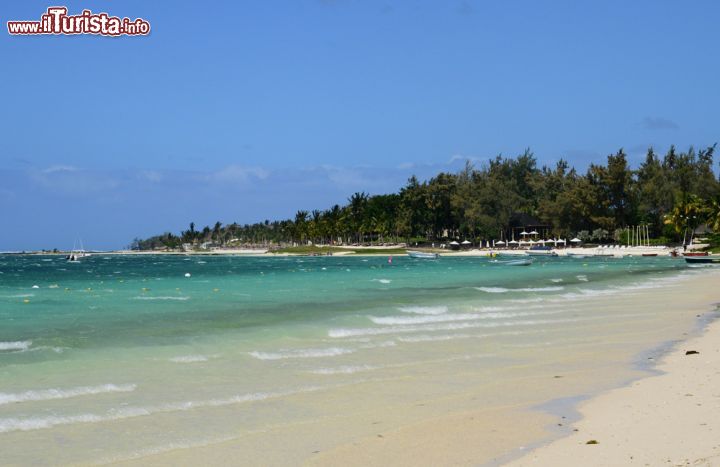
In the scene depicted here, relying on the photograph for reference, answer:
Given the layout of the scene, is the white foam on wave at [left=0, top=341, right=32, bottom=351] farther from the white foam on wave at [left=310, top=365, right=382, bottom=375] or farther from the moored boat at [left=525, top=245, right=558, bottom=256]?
the moored boat at [left=525, top=245, right=558, bottom=256]

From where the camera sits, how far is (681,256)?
320 ft

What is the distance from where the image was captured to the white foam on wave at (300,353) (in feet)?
55.1

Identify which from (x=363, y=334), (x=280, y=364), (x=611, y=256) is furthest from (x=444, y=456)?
(x=611, y=256)

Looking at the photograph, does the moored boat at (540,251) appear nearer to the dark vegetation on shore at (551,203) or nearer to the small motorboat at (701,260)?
the dark vegetation on shore at (551,203)

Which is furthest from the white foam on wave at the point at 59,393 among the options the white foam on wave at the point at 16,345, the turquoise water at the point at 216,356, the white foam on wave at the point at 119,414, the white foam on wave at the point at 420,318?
the white foam on wave at the point at 420,318

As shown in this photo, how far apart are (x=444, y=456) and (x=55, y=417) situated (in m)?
6.04

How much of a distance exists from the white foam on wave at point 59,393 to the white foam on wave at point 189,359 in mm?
2821

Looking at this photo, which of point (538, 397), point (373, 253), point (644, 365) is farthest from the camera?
point (373, 253)

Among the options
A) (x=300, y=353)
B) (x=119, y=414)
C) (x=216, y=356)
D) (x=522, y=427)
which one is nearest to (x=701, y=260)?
(x=300, y=353)

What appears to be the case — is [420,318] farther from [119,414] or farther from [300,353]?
[119,414]

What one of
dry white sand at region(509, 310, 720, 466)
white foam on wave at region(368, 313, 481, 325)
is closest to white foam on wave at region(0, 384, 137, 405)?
dry white sand at region(509, 310, 720, 466)

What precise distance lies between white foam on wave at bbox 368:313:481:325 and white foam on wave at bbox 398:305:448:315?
1291 mm

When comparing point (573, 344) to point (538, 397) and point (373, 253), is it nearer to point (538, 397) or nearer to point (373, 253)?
point (538, 397)

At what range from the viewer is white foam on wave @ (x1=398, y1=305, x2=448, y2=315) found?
27467 mm
